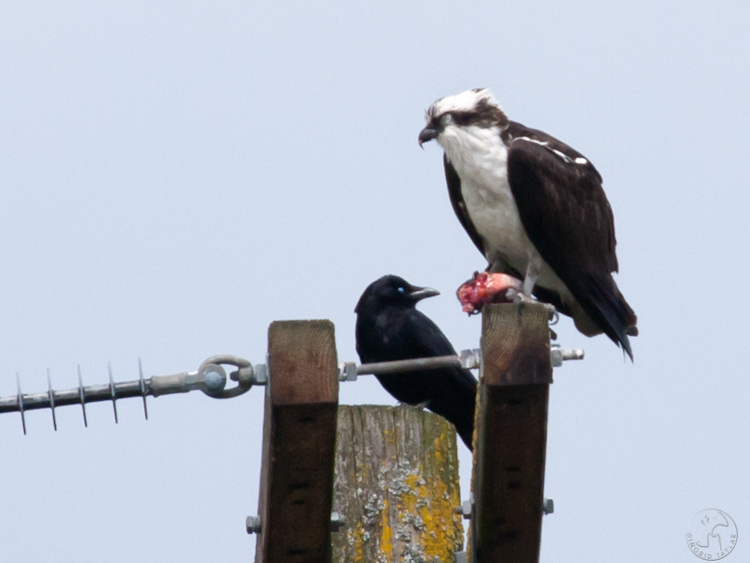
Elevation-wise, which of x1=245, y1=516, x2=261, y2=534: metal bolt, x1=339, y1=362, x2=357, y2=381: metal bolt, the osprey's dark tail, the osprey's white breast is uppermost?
the osprey's white breast

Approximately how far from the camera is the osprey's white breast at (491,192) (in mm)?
Result: 6238

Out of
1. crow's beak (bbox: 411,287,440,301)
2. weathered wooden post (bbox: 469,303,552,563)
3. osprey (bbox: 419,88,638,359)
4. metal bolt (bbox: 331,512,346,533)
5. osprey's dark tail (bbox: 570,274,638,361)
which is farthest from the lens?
crow's beak (bbox: 411,287,440,301)

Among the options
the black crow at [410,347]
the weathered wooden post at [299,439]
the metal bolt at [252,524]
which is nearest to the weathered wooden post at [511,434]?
the weathered wooden post at [299,439]

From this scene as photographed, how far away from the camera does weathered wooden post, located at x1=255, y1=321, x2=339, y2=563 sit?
3.18m

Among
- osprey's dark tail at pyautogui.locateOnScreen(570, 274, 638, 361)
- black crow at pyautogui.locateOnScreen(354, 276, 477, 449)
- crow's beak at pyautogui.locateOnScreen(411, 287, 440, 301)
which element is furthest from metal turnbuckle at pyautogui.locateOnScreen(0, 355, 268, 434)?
crow's beak at pyautogui.locateOnScreen(411, 287, 440, 301)

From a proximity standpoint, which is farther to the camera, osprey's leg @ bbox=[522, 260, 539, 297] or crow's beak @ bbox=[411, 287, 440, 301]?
crow's beak @ bbox=[411, 287, 440, 301]

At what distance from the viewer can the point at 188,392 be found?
3.56 meters

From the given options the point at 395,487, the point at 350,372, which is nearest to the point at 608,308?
the point at 395,487

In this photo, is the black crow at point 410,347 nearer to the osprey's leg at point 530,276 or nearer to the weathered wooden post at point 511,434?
the osprey's leg at point 530,276

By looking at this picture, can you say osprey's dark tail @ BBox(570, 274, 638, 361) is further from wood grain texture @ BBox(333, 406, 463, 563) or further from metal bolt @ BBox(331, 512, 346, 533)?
metal bolt @ BBox(331, 512, 346, 533)

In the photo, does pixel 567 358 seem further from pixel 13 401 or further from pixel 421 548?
pixel 13 401

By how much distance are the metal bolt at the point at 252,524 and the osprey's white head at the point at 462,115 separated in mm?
3260

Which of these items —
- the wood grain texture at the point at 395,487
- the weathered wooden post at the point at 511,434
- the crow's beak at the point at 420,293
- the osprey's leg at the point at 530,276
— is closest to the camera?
the weathered wooden post at the point at 511,434

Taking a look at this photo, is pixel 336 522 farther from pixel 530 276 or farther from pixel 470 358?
pixel 530 276
